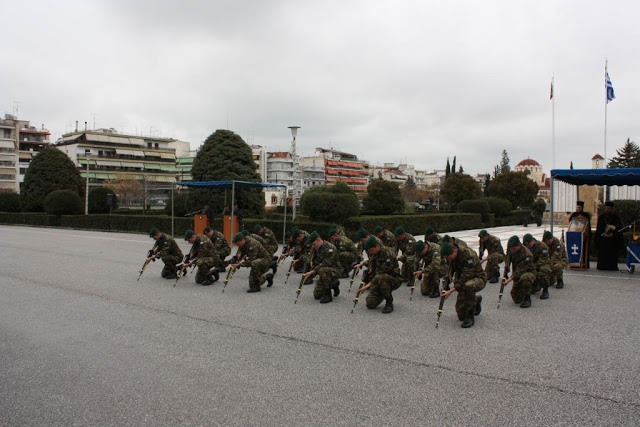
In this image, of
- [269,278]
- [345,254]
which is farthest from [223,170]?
[269,278]

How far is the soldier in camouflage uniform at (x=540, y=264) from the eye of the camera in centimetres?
907

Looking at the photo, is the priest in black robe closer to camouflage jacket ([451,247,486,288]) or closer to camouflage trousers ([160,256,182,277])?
camouflage jacket ([451,247,486,288])

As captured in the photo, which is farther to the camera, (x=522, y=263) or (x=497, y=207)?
(x=497, y=207)

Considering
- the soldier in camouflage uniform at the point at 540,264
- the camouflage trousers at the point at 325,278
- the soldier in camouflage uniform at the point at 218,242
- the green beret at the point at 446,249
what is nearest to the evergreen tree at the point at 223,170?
the soldier in camouflage uniform at the point at 218,242

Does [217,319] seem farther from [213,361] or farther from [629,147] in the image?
[629,147]

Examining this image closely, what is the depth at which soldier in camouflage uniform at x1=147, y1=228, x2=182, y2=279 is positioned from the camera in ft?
37.8

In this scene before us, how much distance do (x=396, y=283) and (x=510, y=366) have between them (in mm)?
2973

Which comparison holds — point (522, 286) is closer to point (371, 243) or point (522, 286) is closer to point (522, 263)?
point (522, 263)

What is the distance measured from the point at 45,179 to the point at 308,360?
129 feet

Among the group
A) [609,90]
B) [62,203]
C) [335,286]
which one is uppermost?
[609,90]

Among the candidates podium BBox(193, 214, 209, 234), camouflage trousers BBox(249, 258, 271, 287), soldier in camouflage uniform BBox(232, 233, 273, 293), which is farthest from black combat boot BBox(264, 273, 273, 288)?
podium BBox(193, 214, 209, 234)

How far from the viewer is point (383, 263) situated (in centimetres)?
823

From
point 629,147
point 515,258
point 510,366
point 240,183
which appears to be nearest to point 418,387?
point 510,366

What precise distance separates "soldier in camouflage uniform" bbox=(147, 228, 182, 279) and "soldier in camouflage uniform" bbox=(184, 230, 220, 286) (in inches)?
30.8
